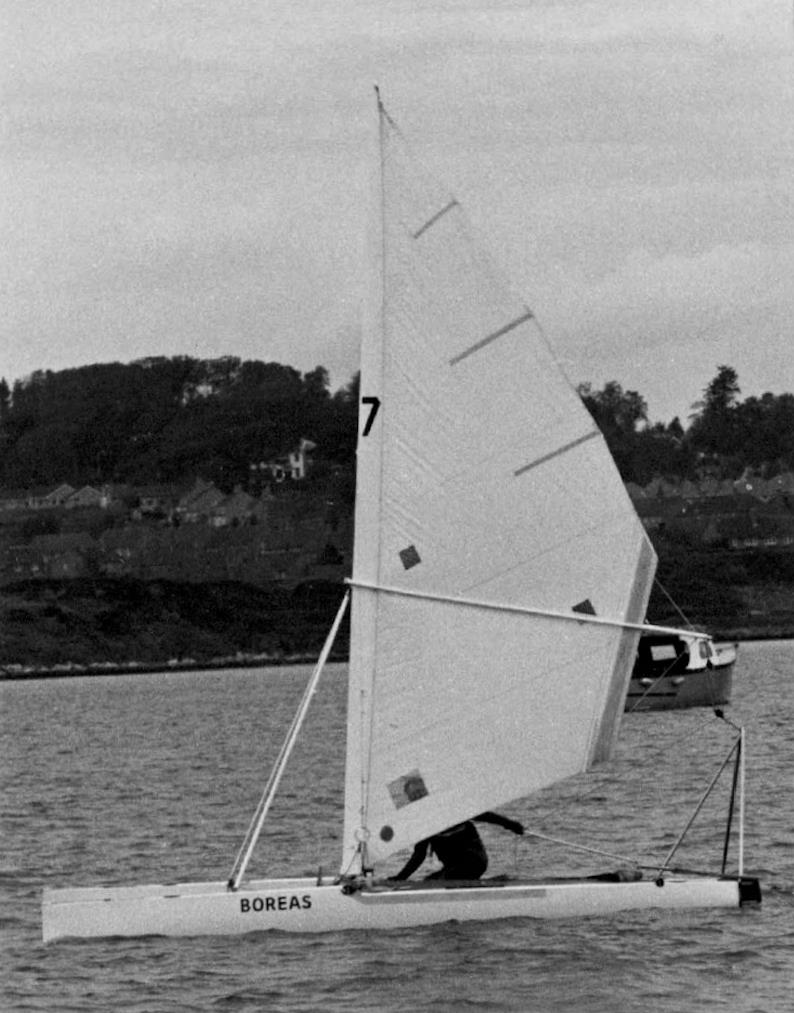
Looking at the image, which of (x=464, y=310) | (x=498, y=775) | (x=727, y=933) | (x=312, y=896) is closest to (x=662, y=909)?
(x=727, y=933)

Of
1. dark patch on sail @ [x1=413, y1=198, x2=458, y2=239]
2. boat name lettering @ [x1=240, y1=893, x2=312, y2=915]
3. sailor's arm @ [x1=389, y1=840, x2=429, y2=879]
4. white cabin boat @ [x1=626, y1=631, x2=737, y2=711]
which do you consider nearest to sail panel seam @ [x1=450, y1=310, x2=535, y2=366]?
dark patch on sail @ [x1=413, y1=198, x2=458, y2=239]

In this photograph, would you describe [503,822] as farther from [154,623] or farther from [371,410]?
[154,623]

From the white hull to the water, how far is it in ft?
0.53

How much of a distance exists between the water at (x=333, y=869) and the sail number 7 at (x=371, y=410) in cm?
576

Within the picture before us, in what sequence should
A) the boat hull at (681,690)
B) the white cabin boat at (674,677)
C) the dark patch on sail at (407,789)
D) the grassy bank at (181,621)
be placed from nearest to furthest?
1. the dark patch on sail at (407,789)
2. the white cabin boat at (674,677)
3. the boat hull at (681,690)
4. the grassy bank at (181,621)

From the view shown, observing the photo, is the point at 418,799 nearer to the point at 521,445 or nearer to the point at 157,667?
the point at 521,445

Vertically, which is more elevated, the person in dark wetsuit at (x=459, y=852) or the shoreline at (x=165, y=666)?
the shoreline at (x=165, y=666)

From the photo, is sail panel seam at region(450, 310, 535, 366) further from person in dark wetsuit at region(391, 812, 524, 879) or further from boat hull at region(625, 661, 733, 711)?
boat hull at region(625, 661, 733, 711)

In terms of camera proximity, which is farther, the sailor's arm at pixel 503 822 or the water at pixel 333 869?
the sailor's arm at pixel 503 822

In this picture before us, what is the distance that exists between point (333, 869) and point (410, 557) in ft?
29.1

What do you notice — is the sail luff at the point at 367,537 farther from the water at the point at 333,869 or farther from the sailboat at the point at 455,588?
the water at the point at 333,869

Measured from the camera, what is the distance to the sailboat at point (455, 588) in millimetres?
26875

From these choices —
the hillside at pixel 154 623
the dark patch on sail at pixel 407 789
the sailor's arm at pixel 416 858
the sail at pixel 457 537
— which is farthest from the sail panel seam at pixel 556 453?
the hillside at pixel 154 623

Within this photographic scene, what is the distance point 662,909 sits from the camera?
1090 inches
